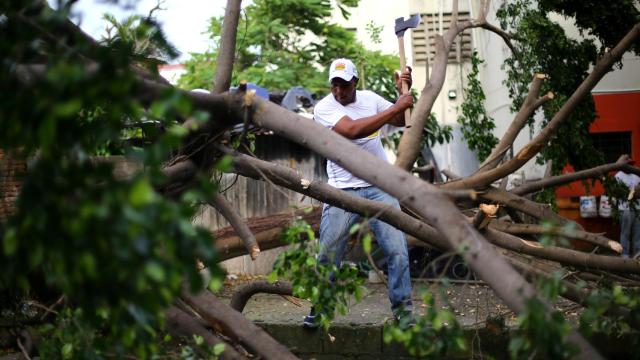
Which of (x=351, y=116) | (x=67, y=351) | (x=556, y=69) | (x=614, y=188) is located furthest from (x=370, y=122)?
(x=556, y=69)

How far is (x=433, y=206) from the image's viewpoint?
3.10 metres

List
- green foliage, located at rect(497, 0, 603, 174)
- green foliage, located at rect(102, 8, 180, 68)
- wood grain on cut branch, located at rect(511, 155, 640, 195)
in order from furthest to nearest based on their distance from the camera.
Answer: green foliage, located at rect(497, 0, 603, 174) < wood grain on cut branch, located at rect(511, 155, 640, 195) < green foliage, located at rect(102, 8, 180, 68)

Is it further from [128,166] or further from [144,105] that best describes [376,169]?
[128,166]

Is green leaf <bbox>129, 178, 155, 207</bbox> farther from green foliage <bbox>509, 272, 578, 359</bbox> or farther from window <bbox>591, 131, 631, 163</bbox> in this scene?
window <bbox>591, 131, 631, 163</bbox>

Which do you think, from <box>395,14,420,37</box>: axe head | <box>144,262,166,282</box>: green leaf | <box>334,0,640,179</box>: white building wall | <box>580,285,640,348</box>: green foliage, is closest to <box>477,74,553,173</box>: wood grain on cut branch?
<box>395,14,420,37</box>: axe head

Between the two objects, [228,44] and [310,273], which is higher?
[228,44]

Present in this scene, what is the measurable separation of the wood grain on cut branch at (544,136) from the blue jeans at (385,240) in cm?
67

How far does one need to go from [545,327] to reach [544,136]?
3047mm

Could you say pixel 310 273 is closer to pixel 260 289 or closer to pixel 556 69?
pixel 260 289

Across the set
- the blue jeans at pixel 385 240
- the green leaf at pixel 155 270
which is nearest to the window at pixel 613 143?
the blue jeans at pixel 385 240

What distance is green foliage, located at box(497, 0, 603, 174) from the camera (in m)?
9.07

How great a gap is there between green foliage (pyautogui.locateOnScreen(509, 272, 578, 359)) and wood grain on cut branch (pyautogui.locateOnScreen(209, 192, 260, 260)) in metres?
2.41

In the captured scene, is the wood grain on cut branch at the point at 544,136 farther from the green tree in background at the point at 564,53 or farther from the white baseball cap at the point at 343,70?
the green tree in background at the point at 564,53

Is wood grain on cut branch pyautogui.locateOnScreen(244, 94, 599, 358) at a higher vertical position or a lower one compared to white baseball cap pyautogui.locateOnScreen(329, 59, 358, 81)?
lower
